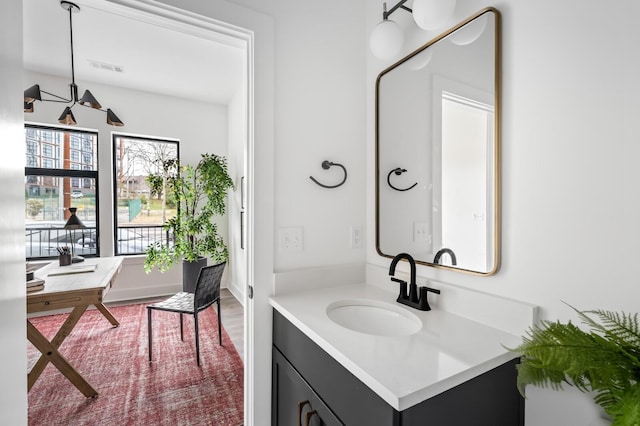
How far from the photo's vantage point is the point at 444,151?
1.25 metres

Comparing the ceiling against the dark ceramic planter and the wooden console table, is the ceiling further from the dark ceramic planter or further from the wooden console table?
the dark ceramic planter

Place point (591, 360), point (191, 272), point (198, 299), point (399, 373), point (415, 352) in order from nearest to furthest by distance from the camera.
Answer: point (591, 360) < point (399, 373) < point (415, 352) < point (198, 299) < point (191, 272)

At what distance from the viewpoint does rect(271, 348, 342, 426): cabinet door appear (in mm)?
962

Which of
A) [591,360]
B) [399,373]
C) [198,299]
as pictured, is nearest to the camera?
[591,360]

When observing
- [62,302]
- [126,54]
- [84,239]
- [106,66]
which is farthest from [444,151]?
[84,239]

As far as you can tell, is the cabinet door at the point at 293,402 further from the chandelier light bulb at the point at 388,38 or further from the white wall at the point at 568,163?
the chandelier light bulb at the point at 388,38

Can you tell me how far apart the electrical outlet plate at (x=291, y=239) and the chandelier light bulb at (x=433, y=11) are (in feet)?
3.11

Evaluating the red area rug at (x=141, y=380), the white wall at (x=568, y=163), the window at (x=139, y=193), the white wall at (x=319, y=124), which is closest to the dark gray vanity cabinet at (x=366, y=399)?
the white wall at (x=568, y=163)

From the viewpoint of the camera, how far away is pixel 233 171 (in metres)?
4.19

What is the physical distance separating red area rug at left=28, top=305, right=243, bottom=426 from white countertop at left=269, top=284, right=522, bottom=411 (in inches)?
49.7

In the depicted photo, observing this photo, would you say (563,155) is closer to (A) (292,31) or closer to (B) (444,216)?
(B) (444,216)

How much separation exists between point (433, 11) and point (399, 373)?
43.9 inches

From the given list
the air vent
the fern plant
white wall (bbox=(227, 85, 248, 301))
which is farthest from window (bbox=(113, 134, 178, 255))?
the fern plant

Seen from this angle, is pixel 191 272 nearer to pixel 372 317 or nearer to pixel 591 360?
pixel 372 317
